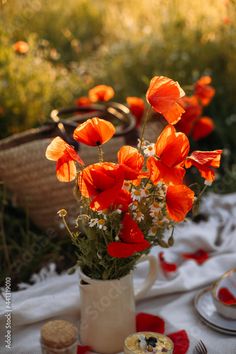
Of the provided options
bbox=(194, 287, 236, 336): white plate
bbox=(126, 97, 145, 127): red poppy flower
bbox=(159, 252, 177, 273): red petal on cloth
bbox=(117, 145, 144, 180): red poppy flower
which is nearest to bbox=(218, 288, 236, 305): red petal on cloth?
bbox=(194, 287, 236, 336): white plate

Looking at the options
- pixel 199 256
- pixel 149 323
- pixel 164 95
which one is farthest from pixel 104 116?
pixel 164 95

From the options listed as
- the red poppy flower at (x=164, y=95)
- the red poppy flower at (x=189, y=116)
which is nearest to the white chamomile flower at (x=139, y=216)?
the red poppy flower at (x=164, y=95)

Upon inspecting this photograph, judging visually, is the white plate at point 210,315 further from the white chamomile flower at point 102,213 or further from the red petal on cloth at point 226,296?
the white chamomile flower at point 102,213

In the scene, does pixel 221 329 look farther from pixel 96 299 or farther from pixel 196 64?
pixel 196 64

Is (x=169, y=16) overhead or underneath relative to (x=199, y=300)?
overhead

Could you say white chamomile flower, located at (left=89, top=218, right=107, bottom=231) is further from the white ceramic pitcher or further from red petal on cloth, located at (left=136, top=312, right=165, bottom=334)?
red petal on cloth, located at (left=136, top=312, right=165, bottom=334)

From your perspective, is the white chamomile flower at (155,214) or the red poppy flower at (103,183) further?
the white chamomile flower at (155,214)

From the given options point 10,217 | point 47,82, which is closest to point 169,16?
point 47,82
